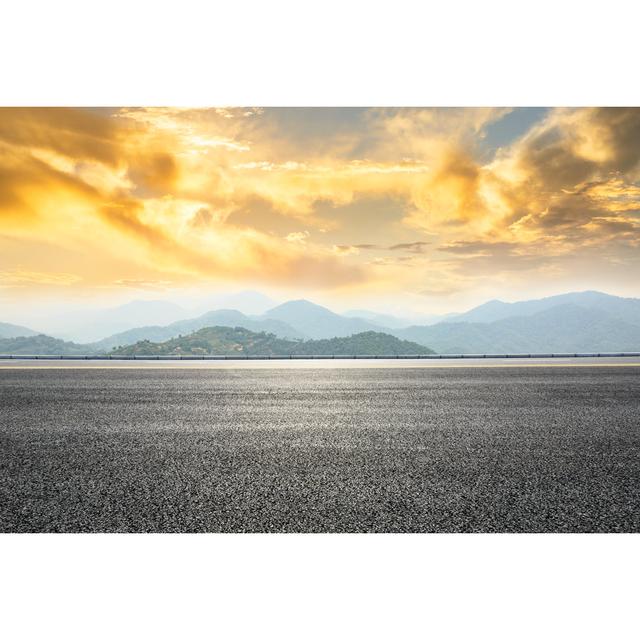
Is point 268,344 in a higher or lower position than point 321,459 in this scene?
higher

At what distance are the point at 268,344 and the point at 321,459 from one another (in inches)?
2905

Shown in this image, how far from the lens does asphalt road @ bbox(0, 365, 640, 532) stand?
4699 millimetres

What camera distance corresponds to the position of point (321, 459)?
6578mm

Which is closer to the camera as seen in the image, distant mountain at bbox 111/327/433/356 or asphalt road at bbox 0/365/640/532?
asphalt road at bbox 0/365/640/532

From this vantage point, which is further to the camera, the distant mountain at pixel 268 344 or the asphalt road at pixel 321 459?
the distant mountain at pixel 268 344

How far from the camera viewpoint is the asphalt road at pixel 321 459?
15.4 ft

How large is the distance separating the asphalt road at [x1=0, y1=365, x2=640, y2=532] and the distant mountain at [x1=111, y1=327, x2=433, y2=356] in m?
60.4

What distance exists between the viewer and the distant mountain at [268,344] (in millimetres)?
74500

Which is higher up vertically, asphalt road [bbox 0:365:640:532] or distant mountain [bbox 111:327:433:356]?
distant mountain [bbox 111:327:433:356]

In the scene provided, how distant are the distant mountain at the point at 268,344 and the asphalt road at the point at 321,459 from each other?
60.4 m

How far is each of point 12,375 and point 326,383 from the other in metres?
10.2

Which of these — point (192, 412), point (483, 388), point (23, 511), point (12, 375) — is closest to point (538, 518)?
point (23, 511)

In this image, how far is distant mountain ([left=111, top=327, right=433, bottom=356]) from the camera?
7450 centimetres

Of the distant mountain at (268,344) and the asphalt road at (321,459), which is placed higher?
the distant mountain at (268,344)
